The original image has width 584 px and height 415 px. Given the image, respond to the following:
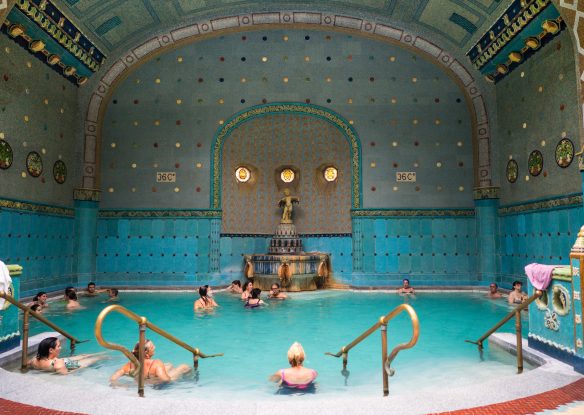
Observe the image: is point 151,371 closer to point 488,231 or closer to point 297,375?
point 297,375

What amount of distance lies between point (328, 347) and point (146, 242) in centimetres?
864

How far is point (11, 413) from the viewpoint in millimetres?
3396

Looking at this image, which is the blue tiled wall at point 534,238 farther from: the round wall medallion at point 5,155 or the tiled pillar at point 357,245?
the round wall medallion at point 5,155

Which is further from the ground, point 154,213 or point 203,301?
point 154,213

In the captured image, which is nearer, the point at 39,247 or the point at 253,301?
the point at 253,301

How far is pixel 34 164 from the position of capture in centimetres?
1090

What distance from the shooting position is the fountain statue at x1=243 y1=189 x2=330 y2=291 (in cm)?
1225

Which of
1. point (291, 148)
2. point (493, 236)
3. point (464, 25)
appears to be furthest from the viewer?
point (291, 148)

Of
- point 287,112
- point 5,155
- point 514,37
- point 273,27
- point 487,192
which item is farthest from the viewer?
point 287,112

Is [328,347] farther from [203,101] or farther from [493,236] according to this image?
[203,101]

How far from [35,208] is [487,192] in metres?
11.9

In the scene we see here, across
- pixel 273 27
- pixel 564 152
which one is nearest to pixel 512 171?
pixel 564 152

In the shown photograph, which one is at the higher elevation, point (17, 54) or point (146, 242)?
point (17, 54)

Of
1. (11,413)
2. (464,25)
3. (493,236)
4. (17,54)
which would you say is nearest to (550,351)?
(11,413)
